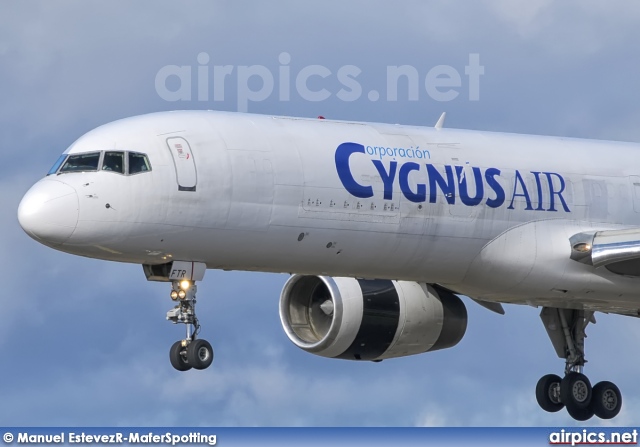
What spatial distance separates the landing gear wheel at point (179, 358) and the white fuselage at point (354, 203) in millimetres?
1782

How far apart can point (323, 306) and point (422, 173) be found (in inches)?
247

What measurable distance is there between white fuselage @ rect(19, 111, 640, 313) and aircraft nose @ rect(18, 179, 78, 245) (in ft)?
0.09

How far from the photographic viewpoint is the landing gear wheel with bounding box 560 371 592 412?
48.3 m

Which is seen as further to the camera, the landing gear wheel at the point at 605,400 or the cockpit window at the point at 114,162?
the landing gear wheel at the point at 605,400

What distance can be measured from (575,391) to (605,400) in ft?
2.69

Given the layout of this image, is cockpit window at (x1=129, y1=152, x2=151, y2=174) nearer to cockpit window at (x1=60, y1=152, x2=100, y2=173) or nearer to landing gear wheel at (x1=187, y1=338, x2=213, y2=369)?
cockpit window at (x1=60, y1=152, x2=100, y2=173)

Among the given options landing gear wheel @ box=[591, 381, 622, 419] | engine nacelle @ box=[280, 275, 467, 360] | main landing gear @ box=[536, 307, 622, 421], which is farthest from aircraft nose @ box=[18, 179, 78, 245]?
landing gear wheel @ box=[591, 381, 622, 419]

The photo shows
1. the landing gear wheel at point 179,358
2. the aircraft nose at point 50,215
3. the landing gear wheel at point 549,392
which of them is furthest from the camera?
the landing gear wheel at point 549,392

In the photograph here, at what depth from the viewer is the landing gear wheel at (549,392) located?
49.1 m

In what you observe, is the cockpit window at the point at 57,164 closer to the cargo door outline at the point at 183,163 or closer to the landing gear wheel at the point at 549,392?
the cargo door outline at the point at 183,163

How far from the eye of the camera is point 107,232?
38344mm

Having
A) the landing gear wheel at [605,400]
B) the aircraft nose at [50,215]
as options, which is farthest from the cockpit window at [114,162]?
the landing gear wheel at [605,400]

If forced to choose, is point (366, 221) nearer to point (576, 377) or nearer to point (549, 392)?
point (576, 377)

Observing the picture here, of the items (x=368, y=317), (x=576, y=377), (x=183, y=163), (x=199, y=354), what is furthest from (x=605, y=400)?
(x=183, y=163)
